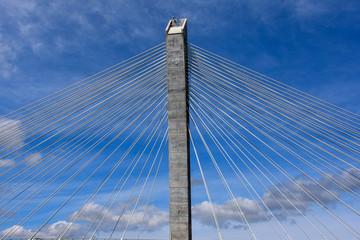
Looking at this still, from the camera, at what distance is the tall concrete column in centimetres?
1500

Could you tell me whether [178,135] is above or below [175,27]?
below

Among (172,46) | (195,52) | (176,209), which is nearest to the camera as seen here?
(176,209)

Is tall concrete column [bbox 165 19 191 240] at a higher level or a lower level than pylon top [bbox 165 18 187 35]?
lower

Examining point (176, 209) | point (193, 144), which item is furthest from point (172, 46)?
point (176, 209)

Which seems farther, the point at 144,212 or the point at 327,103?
the point at 327,103

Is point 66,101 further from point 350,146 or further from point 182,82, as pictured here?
point 350,146

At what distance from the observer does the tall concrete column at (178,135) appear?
15.0m

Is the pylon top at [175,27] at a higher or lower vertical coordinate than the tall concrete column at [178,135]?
higher

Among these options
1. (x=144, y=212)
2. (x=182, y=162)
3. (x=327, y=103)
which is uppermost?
(x=327, y=103)

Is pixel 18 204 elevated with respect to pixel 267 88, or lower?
lower

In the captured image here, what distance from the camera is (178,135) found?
1566 cm

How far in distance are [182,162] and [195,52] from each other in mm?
5897

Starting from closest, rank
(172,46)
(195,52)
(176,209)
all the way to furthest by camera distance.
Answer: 1. (176,209)
2. (172,46)
3. (195,52)

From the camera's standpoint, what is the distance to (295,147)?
1580 centimetres
